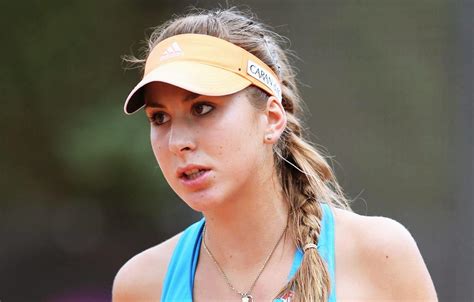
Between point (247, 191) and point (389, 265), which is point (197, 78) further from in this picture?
point (389, 265)

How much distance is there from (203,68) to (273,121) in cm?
28

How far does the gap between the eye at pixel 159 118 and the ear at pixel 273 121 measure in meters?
0.30

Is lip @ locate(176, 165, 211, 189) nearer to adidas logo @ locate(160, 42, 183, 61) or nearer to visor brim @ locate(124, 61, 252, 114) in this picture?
visor brim @ locate(124, 61, 252, 114)

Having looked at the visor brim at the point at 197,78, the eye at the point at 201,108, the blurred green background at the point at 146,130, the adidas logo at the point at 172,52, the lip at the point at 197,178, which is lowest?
the lip at the point at 197,178

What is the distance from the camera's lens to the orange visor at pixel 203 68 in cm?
215

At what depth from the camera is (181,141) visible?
214 cm

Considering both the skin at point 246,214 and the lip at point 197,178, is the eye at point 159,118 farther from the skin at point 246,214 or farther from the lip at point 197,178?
the lip at point 197,178

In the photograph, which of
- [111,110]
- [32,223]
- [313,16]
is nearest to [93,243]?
[32,223]

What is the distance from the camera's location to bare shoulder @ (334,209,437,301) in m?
2.24

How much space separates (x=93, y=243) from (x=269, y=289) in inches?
110

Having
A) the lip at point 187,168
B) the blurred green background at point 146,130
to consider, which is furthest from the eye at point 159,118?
the blurred green background at point 146,130

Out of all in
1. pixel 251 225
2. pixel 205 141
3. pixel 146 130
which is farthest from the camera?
pixel 146 130

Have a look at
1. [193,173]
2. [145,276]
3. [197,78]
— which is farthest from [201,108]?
[145,276]

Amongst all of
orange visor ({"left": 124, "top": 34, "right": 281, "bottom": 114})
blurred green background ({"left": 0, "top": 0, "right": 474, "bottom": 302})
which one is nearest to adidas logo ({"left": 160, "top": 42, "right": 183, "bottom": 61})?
orange visor ({"left": 124, "top": 34, "right": 281, "bottom": 114})
